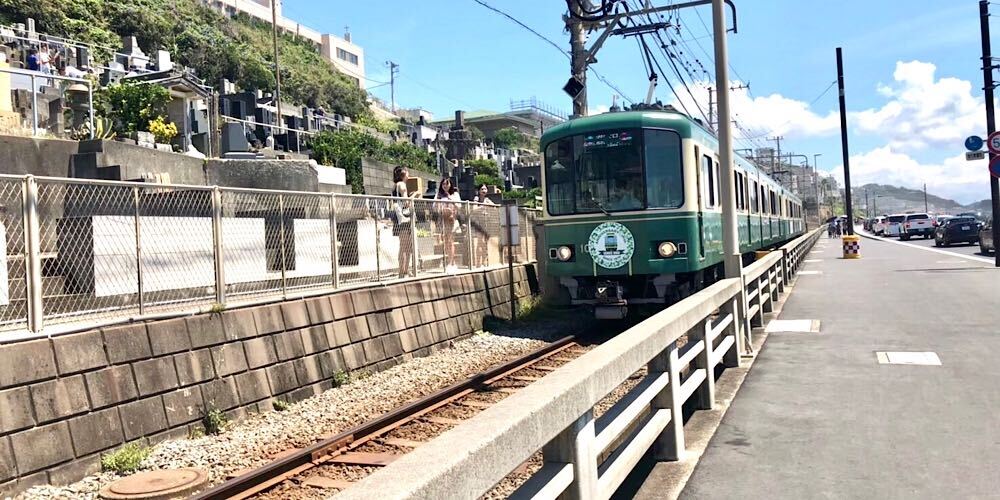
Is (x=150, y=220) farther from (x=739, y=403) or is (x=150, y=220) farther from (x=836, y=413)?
(x=836, y=413)

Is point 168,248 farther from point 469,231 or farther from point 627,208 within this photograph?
point 469,231

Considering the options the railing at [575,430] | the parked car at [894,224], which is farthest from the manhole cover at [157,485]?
the parked car at [894,224]

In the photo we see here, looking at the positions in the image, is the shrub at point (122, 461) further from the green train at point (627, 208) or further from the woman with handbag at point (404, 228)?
the green train at point (627, 208)

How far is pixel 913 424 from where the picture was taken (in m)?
5.79

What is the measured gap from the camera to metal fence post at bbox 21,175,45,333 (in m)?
6.10

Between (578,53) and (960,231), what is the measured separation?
2325 cm

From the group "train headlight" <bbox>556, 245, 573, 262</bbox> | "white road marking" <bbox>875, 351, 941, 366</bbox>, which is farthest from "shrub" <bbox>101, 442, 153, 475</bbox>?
"train headlight" <bbox>556, 245, 573, 262</bbox>

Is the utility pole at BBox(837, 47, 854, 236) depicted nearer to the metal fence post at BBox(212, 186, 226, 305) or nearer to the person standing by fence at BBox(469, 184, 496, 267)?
the person standing by fence at BBox(469, 184, 496, 267)

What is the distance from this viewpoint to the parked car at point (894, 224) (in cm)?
5147

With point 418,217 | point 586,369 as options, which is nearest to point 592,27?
point 418,217

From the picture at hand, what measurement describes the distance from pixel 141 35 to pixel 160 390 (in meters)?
69.5

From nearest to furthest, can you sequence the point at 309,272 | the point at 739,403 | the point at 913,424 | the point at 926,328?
the point at 913,424
the point at 739,403
the point at 309,272
the point at 926,328

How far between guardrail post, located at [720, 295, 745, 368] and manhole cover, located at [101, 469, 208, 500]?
5.11 m

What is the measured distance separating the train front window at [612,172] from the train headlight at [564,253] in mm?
560
